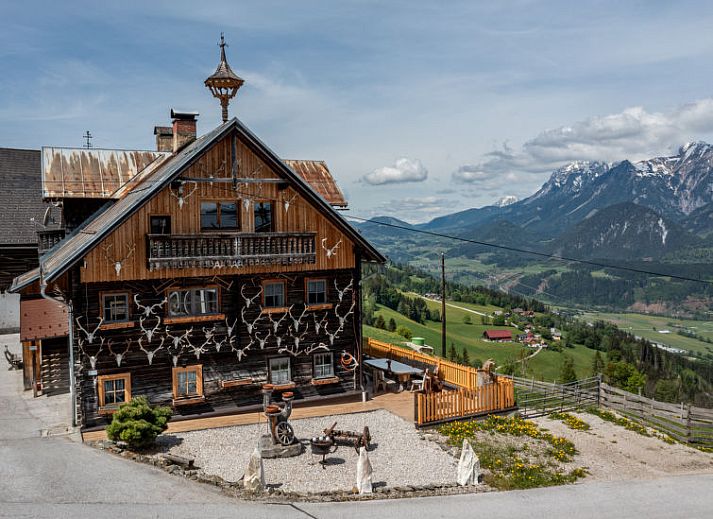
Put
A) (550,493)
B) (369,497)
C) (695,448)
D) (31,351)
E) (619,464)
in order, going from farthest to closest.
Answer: (31,351)
(695,448)
(619,464)
(550,493)
(369,497)

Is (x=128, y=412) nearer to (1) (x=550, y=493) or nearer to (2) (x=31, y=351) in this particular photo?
(2) (x=31, y=351)

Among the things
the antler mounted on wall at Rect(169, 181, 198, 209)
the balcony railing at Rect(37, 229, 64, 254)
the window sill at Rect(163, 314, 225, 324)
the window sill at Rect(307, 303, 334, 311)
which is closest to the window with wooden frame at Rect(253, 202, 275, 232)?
the antler mounted on wall at Rect(169, 181, 198, 209)

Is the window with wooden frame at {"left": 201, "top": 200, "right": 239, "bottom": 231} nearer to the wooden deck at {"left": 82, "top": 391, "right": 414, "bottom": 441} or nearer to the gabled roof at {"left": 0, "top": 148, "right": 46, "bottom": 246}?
the wooden deck at {"left": 82, "top": 391, "right": 414, "bottom": 441}

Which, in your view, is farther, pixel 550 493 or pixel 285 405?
pixel 285 405

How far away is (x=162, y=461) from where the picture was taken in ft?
60.5

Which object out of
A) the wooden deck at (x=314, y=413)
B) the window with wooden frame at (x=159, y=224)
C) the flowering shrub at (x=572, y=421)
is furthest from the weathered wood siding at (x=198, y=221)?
the flowering shrub at (x=572, y=421)

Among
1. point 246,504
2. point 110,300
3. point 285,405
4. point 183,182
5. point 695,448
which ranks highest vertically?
point 183,182

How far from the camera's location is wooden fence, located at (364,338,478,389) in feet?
A: 94.1

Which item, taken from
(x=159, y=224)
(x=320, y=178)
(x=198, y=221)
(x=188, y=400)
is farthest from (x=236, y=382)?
(x=320, y=178)

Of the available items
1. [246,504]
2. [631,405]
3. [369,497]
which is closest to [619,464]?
[631,405]

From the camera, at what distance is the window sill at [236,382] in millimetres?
23828

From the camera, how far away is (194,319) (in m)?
23.2

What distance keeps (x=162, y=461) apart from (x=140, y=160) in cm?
1511

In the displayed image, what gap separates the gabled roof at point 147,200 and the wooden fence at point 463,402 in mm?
6356
